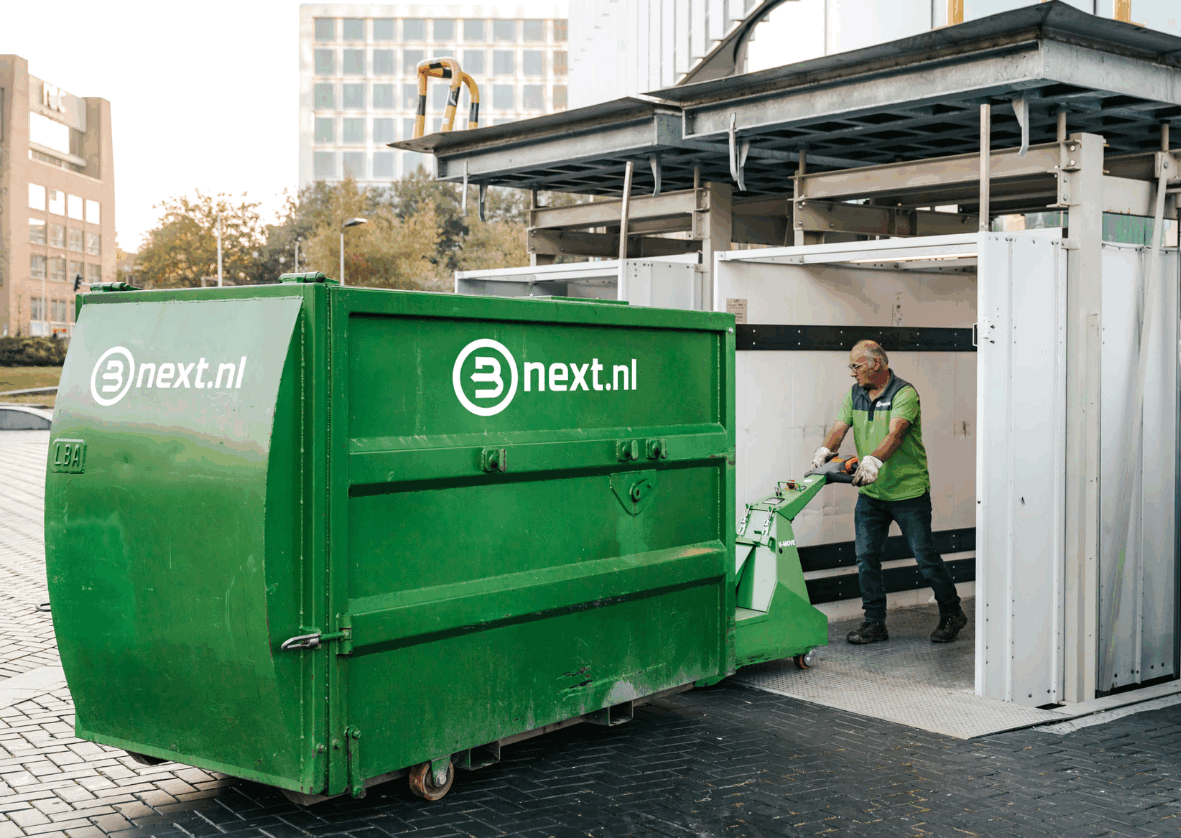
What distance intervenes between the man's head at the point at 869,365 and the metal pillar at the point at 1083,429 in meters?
1.39

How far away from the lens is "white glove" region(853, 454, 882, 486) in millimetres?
7492

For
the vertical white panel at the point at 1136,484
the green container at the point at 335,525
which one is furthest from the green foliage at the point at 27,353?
the vertical white panel at the point at 1136,484

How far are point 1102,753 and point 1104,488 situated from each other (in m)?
1.64

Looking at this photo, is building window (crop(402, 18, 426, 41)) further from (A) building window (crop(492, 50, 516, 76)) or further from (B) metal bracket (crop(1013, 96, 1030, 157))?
(B) metal bracket (crop(1013, 96, 1030, 157))

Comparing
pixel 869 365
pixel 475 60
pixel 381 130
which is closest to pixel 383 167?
pixel 381 130

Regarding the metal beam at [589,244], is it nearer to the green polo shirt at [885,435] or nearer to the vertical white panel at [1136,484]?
the green polo shirt at [885,435]

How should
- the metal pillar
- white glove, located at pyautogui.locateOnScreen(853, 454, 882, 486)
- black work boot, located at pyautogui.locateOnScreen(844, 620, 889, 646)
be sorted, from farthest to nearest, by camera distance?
black work boot, located at pyautogui.locateOnScreen(844, 620, 889, 646)
white glove, located at pyautogui.locateOnScreen(853, 454, 882, 486)
the metal pillar

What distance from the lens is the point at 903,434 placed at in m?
8.11

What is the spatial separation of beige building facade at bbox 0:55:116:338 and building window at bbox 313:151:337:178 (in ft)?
52.5

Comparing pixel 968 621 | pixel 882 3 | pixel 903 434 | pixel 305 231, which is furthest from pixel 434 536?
pixel 305 231

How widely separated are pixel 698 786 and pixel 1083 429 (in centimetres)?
311

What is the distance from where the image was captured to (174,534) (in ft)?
15.6

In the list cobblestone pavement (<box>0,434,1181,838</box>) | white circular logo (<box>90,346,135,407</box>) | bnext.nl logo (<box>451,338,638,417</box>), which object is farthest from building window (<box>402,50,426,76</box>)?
white circular logo (<box>90,346,135,407</box>)

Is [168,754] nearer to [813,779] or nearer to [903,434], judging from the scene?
[813,779]
